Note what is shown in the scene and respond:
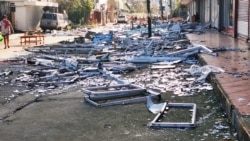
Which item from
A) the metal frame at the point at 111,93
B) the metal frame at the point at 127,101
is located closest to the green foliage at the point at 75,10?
the metal frame at the point at 111,93

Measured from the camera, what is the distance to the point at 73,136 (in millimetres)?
5762

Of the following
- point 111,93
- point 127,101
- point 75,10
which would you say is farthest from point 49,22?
point 127,101

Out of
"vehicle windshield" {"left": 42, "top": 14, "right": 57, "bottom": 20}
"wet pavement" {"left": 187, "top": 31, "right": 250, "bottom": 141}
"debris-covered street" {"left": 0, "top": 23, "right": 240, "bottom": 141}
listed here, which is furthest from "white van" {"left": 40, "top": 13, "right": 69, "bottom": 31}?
"wet pavement" {"left": 187, "top": 31, "right": 250, "bottom": 141}

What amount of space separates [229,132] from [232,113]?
32 cm

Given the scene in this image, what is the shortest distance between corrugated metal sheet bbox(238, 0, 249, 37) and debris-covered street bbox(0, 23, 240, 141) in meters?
4.47

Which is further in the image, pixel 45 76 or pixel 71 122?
pixel 45 76

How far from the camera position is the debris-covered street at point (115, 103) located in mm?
5832

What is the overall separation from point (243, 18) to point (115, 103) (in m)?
11.4

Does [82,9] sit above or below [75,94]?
above

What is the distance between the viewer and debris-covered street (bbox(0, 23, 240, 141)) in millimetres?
5832

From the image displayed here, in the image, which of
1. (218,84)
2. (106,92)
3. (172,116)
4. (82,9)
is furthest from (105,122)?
(82,9)

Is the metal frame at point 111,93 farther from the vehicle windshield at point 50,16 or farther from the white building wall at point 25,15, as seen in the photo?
the white building wall at point 25,15

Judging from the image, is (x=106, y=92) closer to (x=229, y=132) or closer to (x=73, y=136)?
(x=73, y=136)

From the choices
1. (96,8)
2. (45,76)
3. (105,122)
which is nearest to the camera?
(105,122)
